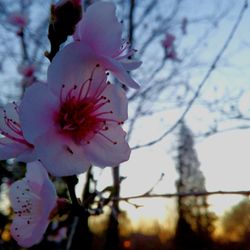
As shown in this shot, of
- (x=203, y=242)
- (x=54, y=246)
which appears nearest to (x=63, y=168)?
(x=54, y=246)

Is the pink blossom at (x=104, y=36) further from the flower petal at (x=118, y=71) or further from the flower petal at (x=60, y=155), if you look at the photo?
the flower petal at (x=60, y=155)

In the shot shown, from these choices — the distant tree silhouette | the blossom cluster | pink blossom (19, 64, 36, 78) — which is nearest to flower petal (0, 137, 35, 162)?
the blossom cluster

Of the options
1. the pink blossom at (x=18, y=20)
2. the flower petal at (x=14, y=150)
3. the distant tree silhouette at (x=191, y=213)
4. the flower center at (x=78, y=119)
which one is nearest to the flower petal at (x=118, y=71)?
the flower center at (x=78, y=119)

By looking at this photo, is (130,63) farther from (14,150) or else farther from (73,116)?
(14,150)

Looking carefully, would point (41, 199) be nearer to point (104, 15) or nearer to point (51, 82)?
point (51, 82)

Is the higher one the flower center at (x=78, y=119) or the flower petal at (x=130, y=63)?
the flower petal at (x=130, y=63)

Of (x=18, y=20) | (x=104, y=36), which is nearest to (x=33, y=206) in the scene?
(x=104, y=36)

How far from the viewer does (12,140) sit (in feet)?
2.66

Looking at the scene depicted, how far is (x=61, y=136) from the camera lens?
0.78 m

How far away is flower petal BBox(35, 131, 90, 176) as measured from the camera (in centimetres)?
71

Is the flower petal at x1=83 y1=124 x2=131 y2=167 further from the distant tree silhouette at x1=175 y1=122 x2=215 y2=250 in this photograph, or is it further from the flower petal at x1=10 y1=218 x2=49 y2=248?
the distant tree silhouette at x1=175 y1=122 x2=215 y2=250

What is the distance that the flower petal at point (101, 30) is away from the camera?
0.71 m

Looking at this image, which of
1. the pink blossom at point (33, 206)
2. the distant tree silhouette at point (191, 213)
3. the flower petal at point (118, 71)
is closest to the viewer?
the flower petal at point (118, 71)

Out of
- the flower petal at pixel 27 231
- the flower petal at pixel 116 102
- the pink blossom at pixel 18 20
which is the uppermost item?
the pink blossom at pixel 18 20
